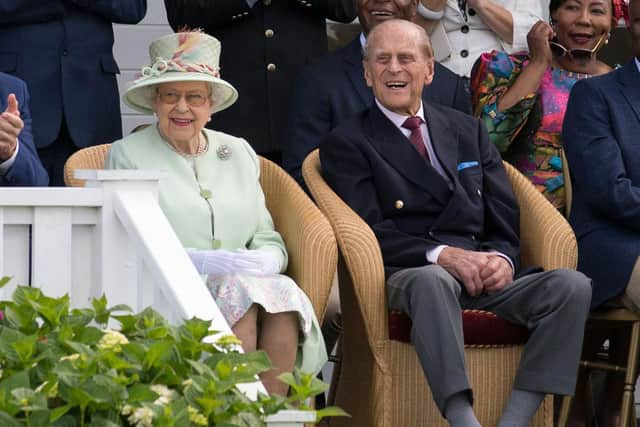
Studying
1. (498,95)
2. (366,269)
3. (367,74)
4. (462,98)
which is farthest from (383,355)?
(498,95)

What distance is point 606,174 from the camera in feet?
17.6

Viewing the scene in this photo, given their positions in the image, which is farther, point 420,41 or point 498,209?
point 420,41

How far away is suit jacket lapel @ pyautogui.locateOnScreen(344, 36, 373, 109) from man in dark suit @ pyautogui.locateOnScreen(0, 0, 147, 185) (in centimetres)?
80

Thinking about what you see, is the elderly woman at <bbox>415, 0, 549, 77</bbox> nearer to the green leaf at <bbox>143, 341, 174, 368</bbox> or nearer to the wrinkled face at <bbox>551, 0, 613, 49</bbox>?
the wrinkled face at <bbox>551, 0, 613, 49</bbox>

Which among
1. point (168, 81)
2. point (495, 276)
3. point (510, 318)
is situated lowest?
point (510, 318)

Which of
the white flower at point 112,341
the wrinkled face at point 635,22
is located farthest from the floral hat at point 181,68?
the white flower at point 112,341

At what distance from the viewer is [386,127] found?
17.3 ft

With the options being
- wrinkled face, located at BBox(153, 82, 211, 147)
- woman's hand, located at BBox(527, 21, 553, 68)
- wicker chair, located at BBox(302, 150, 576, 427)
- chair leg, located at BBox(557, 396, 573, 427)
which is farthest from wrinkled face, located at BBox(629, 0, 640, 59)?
wrinkled face, located at BBox(153, 82, 211, 147)

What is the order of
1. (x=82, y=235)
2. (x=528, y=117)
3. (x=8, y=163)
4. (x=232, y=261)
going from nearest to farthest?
(x=82, y=235) → (x=8, y=163) → (x=232, y=261) → (x=528, y=117)

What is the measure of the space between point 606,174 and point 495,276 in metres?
0.70

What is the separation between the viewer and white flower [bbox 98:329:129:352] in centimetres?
287

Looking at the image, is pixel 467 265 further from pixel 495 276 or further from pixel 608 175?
pixel 608 175

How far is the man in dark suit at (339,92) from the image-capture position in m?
5.63

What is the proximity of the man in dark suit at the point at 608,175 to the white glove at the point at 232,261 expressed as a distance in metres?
1.25
